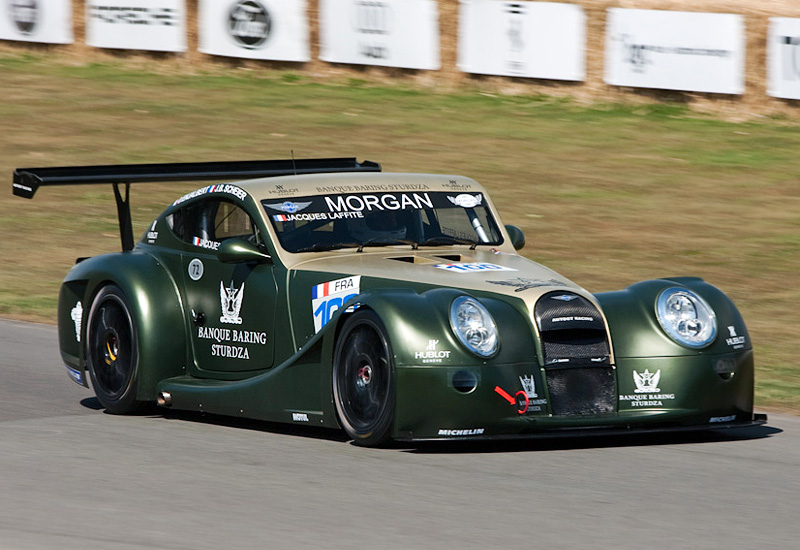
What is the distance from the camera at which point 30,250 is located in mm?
15805

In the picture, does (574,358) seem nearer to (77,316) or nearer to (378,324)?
(378,324)

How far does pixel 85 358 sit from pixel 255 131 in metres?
13.0

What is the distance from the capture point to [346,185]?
28.8 ft

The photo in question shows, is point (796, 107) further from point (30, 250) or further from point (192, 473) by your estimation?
point (192, 473)

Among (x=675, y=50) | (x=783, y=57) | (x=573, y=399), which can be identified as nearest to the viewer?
(x=573, y=399)

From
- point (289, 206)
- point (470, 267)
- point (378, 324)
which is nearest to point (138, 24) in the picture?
point (289, 206)

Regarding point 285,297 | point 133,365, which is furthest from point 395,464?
point 133,365

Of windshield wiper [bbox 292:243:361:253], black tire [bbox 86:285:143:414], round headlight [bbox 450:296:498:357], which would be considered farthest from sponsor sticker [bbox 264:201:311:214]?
round headlight [bbox 450:296:498:357]

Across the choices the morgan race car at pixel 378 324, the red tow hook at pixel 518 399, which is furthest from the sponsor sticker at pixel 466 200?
the red tow hook at pixel 518 399

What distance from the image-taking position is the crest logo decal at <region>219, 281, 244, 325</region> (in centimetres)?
852

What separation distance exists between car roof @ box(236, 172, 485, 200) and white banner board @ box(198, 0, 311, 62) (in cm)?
1552

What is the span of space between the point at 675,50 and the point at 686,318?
45.5ft

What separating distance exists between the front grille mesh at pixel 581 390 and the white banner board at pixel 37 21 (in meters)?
20.1

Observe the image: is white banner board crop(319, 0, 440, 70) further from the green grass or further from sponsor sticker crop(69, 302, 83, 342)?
sponsor sticker crop(69, 302, 83, 342)
